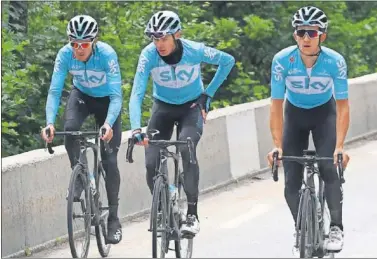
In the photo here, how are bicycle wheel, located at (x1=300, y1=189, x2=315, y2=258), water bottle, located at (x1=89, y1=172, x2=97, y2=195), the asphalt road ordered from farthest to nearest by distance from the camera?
1. the asphalt road
2. water bottle, located at (x1=89, y1=172, x2=97, y2=195)
3. bicycle wheel, located at (x1=300, y1=189, x2=315, y2=258)

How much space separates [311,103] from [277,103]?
1.56 feet

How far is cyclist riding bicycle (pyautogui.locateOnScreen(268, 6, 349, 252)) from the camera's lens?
8.55 meters

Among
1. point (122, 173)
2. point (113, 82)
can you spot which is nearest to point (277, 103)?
point (113, 82)

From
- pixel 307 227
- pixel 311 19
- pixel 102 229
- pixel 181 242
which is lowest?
pixel 181 242

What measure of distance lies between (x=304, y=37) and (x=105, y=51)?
5.97 ft

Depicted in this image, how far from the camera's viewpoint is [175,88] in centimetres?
942

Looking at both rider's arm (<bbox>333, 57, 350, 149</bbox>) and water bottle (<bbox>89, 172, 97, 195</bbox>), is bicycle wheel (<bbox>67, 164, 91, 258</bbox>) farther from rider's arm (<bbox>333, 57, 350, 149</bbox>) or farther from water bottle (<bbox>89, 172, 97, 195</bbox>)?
rider's arm (<bbox>333, 57, 350, 149</bbox>)

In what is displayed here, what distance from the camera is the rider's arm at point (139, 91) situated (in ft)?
28.8

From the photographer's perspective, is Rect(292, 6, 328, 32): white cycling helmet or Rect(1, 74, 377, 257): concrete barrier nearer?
Rect(292, 6, 328, 32): white cycling helmet

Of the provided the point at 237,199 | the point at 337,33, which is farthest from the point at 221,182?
the point at 337,33

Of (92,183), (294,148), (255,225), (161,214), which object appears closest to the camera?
(161,214)

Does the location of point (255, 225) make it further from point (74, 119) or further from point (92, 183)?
point (74, 119)

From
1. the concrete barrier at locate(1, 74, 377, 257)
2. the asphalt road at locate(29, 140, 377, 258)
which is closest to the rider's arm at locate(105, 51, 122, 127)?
the concrete barrier at locate(1, 74, 377, 257)

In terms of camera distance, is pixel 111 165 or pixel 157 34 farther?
pixel 111 165
